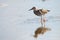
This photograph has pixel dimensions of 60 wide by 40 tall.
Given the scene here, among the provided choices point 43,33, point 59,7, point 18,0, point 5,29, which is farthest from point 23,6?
point 43,33

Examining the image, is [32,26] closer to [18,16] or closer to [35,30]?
[35,30]

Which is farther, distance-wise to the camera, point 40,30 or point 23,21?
point 23,21

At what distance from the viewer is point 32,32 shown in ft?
4.88

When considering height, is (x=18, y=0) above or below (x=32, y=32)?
above

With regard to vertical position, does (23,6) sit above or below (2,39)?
above

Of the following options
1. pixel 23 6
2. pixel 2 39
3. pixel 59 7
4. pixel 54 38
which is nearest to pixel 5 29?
pixel 2 39

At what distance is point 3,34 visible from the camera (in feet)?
4.92

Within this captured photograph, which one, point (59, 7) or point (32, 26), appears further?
point (59, 7)

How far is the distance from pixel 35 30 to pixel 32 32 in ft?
0.11

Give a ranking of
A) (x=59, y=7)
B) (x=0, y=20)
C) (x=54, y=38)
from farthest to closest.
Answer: (x=59, y=7) < (x=0, y=20) < (x=54, y=38)

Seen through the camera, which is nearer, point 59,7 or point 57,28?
point 57,28

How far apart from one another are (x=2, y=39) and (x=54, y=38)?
400mm

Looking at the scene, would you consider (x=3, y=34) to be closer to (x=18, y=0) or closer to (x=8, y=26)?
(x=8, y=26)

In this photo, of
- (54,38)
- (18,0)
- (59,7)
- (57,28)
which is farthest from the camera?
(18,0)
